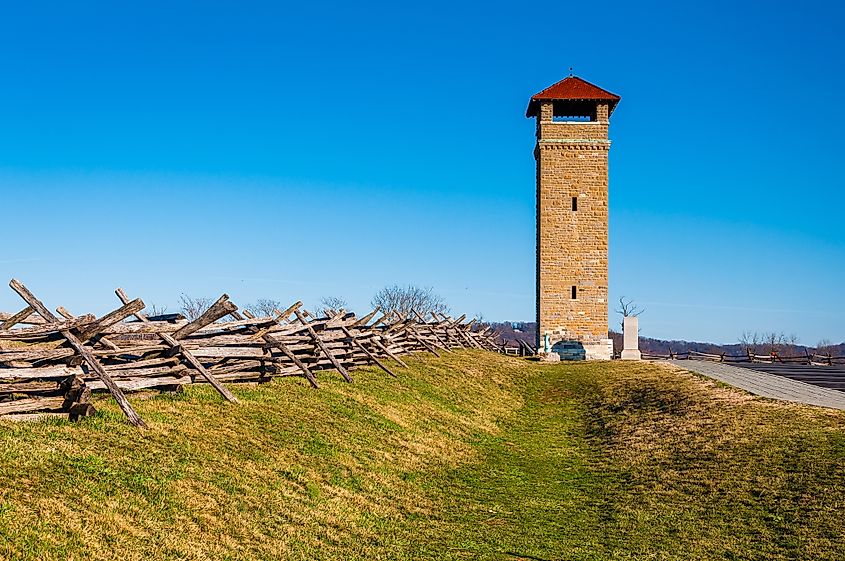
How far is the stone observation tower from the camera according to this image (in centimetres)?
3322

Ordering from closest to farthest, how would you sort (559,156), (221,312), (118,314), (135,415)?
(135,415) < (118,314) < (221,312) < (559,156)

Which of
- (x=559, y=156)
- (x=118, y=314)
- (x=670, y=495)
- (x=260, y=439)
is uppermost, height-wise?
(x=559, y=156)

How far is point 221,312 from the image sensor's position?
11148 mm

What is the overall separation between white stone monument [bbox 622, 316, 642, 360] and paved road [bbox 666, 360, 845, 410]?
7.49 metres

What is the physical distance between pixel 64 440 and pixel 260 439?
2.42m

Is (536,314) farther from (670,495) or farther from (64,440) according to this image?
(64,440)

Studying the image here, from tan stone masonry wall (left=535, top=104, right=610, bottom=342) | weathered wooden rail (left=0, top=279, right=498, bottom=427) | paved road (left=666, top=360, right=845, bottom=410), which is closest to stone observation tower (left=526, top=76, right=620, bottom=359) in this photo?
tan stone masonry wall (left=535, top=104, right=610, bottom=342)

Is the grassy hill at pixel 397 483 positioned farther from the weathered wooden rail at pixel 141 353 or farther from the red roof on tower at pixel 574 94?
the red roof on tower at pixel 574 94

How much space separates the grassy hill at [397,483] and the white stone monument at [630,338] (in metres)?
16.5

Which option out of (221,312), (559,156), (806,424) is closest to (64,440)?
(221,312)

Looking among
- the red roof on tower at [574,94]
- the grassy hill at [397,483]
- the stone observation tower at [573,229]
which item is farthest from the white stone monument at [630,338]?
the grassy hill at [397,483]

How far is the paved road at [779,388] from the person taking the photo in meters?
15.6

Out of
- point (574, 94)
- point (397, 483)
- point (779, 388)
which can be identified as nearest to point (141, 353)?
point (397, 483)

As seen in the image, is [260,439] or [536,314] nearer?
[260,439]
